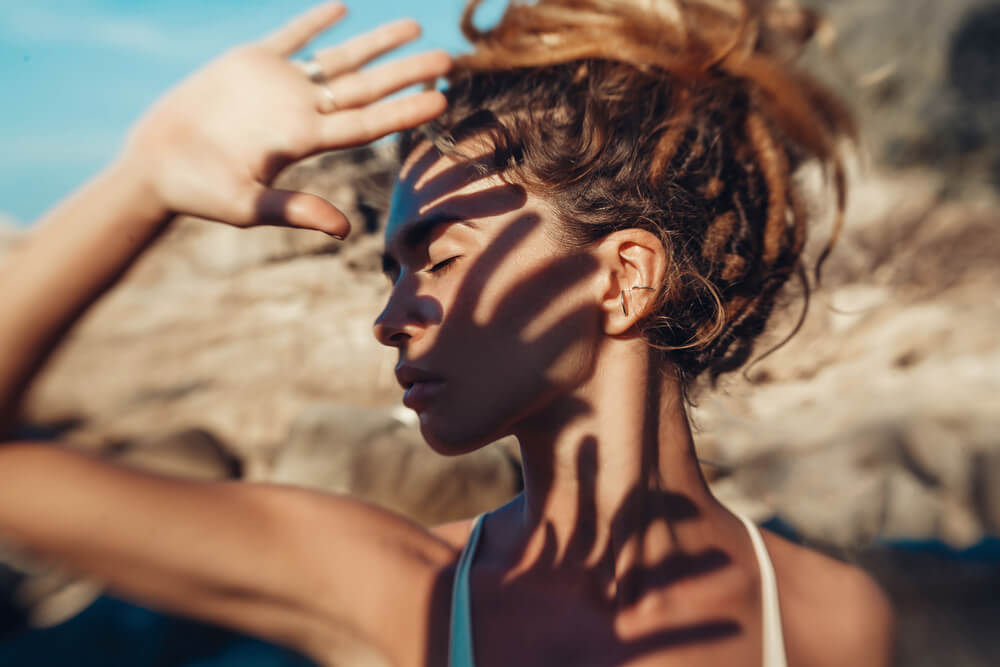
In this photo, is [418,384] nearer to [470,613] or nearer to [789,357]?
[470,613]

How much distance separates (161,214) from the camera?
1093 millimetres

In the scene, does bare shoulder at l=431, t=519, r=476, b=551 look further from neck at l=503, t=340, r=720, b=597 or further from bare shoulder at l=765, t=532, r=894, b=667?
bare shoulder at l=765, t=532, r=894, b=667

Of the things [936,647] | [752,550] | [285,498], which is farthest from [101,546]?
[936,647]

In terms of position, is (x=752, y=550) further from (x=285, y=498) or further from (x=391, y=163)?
(x=391, y=163)

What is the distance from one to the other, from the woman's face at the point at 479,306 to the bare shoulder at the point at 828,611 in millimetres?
733

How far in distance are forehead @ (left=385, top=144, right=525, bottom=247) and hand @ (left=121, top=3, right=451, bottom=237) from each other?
588 millimetres

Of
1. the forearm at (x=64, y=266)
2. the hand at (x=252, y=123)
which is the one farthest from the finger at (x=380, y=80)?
the forearm at (x=64, y=266)

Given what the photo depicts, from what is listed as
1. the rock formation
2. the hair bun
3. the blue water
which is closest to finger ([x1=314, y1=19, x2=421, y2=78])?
the hair bun

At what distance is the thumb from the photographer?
3.29 ft

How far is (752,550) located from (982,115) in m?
5.12

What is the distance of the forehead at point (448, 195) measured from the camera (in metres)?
1.71

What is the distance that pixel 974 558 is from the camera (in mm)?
2469

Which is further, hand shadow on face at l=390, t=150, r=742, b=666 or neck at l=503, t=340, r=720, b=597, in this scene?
neck at l=503, t=340, r=720, b=597

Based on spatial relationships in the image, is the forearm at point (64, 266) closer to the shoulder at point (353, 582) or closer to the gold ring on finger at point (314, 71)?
the gold ring on finger at point (314, 71)
